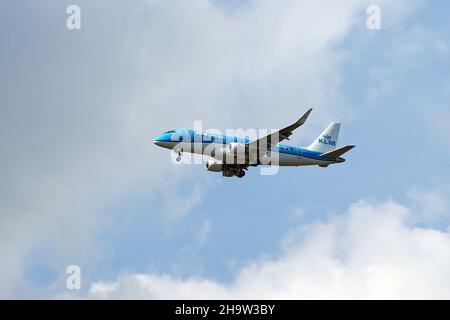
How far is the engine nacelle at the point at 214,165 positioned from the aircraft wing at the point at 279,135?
24.7 ft

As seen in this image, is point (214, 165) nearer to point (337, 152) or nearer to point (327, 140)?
point (337, 152)

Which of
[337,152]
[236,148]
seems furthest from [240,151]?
[337,152]

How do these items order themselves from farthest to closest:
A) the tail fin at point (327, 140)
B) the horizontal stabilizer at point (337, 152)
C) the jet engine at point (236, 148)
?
the tail fin at point (327, 140)
the horizontal stabilizer at point (337, 152)
the jet engine at point (236, 148)

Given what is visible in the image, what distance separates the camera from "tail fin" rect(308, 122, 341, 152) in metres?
98.7

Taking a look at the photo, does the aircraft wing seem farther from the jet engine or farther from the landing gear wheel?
the landing gear wheel

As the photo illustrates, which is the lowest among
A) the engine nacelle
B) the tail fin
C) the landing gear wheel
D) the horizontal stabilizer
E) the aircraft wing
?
the landing gear wheel

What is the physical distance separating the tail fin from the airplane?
2.89 metres

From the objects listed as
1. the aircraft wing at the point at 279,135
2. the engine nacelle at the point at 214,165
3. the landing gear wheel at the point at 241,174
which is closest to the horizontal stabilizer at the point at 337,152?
the aircraft wing at the point at 279,135

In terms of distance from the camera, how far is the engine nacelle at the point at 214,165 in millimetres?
94581

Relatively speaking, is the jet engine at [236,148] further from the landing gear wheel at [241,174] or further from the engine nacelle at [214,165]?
the landing gear wheel at [241,174]

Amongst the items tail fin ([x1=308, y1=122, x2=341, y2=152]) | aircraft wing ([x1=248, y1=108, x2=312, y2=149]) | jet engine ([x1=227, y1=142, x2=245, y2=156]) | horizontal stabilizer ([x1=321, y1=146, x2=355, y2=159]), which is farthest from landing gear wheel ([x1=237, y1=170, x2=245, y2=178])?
horizontal stabilizer ([x1=321, y1=146, x2=355, y2=159])

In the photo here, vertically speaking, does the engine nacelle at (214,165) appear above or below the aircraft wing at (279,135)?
below
